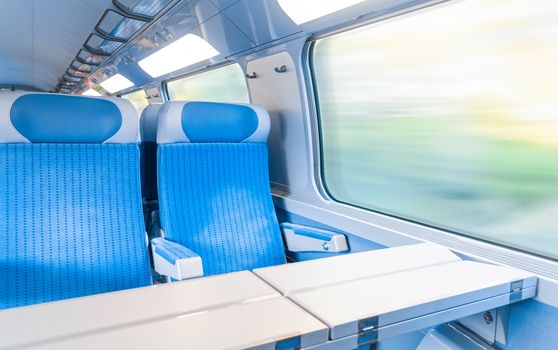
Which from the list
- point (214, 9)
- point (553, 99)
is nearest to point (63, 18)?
point (214, 9)

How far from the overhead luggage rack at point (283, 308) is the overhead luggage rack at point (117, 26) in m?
2.02

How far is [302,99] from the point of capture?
8.66ft

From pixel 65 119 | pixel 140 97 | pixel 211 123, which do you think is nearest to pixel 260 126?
pixel 211 123

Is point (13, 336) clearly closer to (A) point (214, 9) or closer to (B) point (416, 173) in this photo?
(B) point (416, 173)

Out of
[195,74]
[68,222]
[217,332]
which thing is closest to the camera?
[217,332]

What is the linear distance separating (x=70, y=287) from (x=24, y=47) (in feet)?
14.3

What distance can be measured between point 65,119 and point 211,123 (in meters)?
0.73

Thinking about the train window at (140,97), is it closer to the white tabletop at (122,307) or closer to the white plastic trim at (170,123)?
the white plastic trim at (170,123)

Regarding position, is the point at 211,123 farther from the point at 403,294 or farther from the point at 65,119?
the point at 403,294

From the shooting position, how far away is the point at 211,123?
7.69 feet

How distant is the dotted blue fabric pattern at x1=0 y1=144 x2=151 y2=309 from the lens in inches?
70.6

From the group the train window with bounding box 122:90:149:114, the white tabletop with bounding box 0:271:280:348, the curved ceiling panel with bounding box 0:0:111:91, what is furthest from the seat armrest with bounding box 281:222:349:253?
the train window with bounding box 122:90:149:114

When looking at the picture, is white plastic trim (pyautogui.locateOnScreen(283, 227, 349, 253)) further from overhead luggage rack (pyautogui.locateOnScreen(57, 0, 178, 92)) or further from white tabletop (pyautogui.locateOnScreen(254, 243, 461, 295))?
A: overhead luggage rack (pyautogui.locateOnScreen(57, 0, 178, 92))

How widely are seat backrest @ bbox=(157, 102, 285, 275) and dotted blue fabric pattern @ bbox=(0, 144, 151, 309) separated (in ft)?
0.61
